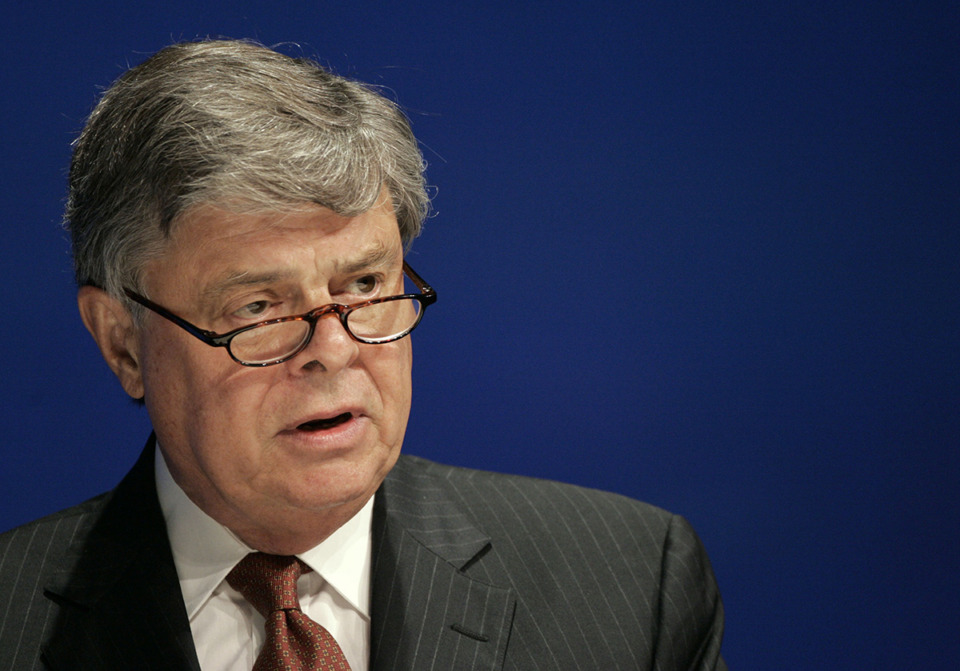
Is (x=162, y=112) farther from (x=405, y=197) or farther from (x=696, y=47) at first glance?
(x=696, y=47)

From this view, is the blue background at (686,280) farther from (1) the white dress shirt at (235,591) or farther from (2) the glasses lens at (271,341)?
(2) the glasses lens at (271,341)

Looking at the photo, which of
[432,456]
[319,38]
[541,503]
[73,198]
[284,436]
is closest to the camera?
[284,436]

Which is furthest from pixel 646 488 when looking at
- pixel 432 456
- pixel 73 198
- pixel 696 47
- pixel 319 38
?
pixel 73 198

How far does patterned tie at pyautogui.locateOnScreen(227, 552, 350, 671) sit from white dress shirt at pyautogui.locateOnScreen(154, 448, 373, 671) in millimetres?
23

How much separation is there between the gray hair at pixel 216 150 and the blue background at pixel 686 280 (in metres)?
0.51

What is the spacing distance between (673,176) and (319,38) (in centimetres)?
73

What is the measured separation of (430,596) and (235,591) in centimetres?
29

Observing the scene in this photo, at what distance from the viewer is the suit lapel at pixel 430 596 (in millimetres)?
1581

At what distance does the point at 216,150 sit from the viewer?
4.61 feet

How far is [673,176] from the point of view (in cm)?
215

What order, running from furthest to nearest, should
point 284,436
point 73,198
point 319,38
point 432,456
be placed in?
point 432,456 → point 319,38 → point 73,198 → point 284,436

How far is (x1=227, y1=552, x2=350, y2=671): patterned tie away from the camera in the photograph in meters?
1.49

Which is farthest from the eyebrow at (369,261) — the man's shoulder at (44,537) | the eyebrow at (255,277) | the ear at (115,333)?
the man's shoulder at (44,537)

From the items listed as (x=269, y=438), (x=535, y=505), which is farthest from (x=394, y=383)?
(x=535, y=505)
